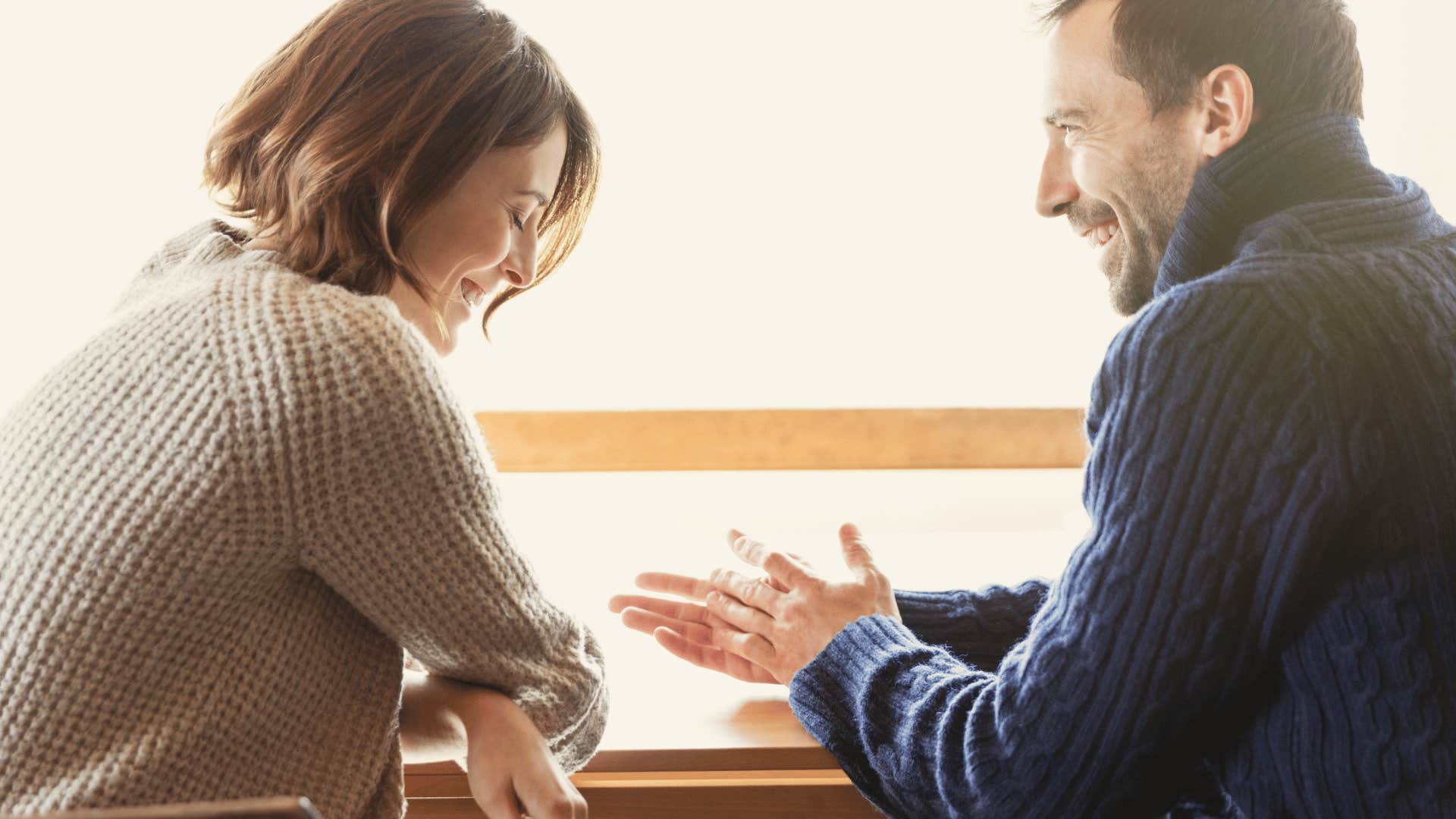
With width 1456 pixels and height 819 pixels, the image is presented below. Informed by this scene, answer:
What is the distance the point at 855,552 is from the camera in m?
1.10

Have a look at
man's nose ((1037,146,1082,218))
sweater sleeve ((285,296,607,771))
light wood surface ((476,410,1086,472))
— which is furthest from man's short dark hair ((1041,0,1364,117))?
light wood surface ((476,410,1086,472))

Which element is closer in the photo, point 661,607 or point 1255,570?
point 1255,570

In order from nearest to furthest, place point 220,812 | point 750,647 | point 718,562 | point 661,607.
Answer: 1. point 220,812
2. point 750,647
3. point 661,607
4. point 718,562

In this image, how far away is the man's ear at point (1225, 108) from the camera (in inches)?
38.6

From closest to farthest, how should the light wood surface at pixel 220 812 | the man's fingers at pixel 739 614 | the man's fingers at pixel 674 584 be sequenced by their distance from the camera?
1. the light wood surface at pixel 220 812
2. the man's fingers at pixel 739 614
3. the man's fingers at pixel 674 584

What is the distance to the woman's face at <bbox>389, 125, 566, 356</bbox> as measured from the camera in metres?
0.92

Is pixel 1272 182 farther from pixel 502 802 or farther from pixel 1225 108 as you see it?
pixel 502 802

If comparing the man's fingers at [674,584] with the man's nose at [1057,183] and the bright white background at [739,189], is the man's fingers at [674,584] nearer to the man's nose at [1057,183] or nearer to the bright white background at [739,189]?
the man's nose at [1057,183]

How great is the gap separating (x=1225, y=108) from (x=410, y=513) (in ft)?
2.52

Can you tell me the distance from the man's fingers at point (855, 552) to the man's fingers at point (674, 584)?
0.52 ft

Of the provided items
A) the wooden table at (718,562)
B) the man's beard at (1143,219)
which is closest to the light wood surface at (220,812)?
the wooden table at (718,562)

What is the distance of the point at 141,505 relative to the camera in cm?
66

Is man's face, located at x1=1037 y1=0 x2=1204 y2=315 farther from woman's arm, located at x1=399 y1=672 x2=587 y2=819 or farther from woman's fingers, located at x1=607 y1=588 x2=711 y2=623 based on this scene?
woman's arm, located at x1=399 y1=672 x2=587 y2=819

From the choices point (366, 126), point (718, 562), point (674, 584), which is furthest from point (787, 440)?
point (366, 126)
